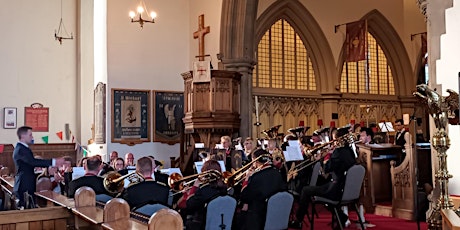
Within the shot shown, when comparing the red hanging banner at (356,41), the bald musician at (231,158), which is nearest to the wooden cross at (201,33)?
the bald musician at (231,158)

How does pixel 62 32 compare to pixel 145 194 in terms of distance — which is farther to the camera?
pixel 62 32

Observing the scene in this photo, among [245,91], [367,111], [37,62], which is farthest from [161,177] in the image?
A: [367,111]

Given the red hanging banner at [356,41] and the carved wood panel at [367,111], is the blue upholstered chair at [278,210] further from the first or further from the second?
the carved wood panel at [367,111]

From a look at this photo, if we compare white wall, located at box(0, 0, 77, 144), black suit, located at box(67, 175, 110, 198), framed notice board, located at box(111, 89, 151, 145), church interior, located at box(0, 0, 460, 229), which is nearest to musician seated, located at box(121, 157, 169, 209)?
black suit, located at box(67, 175, 110, 198)

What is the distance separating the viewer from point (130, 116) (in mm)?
14117

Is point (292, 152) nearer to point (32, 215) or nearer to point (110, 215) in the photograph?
point (32, 215)

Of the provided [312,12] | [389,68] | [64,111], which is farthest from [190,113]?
[389,68]

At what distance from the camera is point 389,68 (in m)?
21.2

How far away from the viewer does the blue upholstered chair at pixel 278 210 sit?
547cm

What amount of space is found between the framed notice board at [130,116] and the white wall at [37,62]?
303 centimetres

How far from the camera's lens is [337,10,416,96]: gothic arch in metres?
20.7

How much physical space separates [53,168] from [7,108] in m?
7.32

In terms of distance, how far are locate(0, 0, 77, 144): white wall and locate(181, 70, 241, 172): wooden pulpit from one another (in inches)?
224

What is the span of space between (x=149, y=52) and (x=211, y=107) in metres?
3.44
